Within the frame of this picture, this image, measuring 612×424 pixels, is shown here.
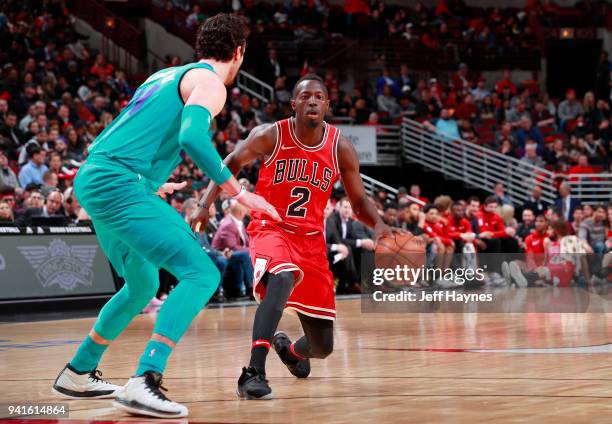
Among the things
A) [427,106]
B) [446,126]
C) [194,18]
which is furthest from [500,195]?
[194,18]

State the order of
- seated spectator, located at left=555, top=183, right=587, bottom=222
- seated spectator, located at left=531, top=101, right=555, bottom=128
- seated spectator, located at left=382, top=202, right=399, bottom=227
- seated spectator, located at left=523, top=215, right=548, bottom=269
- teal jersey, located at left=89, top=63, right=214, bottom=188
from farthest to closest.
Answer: seated spectator, located at left=531, top=101, right=555, bottom=128, seated spectator, located at left=555, top=183, right=587, bottom=222, seated spectator, located at left=523, top=215, right=548, bottom=269, seated spectator, located at left=382, top=202, right=399, bottom=227, teal jersey, located at left=89, top=63, right=214, bottom=188

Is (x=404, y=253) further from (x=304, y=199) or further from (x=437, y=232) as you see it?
(x=304, y=199)

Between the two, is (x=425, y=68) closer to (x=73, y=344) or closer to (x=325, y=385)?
(x=73, y=344)

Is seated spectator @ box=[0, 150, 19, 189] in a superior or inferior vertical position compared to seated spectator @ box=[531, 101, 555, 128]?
inferior

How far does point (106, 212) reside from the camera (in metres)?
5.33

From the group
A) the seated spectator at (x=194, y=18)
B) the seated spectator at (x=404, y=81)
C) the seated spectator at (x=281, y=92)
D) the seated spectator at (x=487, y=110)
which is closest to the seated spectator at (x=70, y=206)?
the seated spectator at (x=281, y=92)

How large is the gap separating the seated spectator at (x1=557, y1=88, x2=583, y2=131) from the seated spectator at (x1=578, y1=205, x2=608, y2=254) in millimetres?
8053

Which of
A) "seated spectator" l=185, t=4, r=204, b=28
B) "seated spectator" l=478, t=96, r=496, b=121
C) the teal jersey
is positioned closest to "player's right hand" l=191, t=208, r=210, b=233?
the teal jersey

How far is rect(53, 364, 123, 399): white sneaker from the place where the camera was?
19.0 feet

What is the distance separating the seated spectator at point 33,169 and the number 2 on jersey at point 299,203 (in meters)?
9.08

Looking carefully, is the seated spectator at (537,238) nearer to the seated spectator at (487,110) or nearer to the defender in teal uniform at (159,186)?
the seated spectator at (487,110)

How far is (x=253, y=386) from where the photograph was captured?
5.76 meters

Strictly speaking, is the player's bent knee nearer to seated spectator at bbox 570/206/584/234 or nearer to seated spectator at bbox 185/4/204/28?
seated spectator at bbox 570/206/584/234

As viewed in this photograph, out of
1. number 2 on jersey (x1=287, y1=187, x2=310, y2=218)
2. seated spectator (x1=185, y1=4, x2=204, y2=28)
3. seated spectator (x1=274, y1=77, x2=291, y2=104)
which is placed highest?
seated spectator (x1=185, y1=4, x2=204, y2=28)
